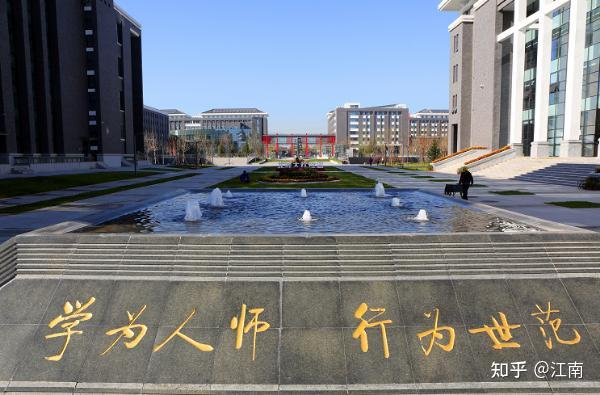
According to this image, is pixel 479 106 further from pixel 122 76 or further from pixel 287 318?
pixel 122 76

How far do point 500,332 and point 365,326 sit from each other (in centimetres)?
210

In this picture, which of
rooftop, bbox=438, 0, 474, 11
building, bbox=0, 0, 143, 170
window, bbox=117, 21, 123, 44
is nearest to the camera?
building, bbox=0, 0, 143, 170

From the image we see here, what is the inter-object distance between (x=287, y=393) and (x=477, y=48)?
6108 centimetres

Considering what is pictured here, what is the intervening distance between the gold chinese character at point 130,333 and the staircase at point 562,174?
31.2 m

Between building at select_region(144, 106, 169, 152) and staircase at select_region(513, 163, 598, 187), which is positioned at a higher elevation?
building at select_region(144, 106, 169, 152)

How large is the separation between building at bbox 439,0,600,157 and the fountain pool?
29616 mm

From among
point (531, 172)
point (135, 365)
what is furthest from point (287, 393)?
point (531, 172)

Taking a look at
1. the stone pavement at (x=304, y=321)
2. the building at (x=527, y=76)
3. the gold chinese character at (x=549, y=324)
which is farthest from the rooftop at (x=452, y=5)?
the gold chinese character at (x=549, y=324)

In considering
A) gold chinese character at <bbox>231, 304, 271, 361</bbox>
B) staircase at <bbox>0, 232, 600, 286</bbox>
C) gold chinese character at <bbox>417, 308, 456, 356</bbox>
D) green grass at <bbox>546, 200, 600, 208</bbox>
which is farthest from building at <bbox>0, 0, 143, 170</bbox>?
gold chinese character at <bbox>417, 308, 456, 356</bbox>

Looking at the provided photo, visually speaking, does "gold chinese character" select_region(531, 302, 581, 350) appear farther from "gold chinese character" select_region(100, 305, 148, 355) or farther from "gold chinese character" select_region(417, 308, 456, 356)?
"gold chinese character" select_region(100, 305, 148, 355)

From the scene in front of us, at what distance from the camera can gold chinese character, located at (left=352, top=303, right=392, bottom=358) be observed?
6218 mm

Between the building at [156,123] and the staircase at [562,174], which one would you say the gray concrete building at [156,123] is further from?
the staircase at [562,174]

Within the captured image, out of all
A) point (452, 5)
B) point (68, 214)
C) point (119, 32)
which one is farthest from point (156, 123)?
point (68, 214)

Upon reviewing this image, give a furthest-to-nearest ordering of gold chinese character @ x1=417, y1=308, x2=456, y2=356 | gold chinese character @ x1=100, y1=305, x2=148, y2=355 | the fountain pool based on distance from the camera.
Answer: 1. the fountain pool
2. gold chinese character @ x1=100, y1=305, x2=148, y2=355
3. gold chinese character @ x1=417, y1=308, x2=456, y2=356
